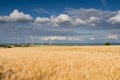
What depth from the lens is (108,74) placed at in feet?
32.7

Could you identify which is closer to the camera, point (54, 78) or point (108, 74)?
point (54, 78)

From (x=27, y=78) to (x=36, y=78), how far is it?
370 mm

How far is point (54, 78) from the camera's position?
885 cm

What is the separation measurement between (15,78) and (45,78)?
1.11 m

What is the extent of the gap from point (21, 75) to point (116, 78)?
370cm

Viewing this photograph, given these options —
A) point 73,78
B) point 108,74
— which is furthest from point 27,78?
point 108,74

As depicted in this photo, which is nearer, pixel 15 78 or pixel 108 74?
pixel 15 78

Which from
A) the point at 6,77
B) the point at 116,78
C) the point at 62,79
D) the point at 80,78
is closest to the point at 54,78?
the point at 62,79

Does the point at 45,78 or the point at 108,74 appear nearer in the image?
A: the point at 45,78

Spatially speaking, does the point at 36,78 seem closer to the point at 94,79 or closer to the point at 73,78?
the point at 73,78

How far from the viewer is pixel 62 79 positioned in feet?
28.6

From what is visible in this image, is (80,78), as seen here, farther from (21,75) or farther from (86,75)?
(21,75)

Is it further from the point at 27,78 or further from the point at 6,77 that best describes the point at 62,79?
the point at 6,77

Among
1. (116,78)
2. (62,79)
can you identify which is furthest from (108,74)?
(62,79)
